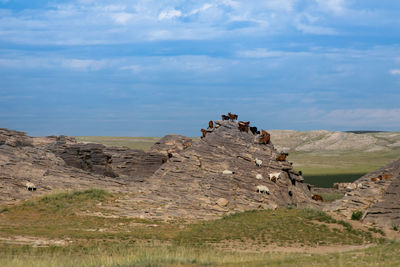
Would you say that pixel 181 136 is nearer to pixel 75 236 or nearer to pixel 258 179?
pixel 258 179

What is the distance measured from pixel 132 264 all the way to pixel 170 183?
2561 centimetres

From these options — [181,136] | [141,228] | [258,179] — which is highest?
[181,136]

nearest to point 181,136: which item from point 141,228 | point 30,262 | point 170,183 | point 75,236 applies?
point 170,183

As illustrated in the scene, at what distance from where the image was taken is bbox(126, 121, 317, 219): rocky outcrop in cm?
4072

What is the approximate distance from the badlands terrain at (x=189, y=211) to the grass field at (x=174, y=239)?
8cm

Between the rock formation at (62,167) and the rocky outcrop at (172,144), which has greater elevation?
the rocky outcrop at (172,144)

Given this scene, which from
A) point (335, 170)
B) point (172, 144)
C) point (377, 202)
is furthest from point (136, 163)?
point (335, 170)

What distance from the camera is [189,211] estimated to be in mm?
39719

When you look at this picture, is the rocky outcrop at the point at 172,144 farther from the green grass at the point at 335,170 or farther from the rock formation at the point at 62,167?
the green grass at the point at 335,170

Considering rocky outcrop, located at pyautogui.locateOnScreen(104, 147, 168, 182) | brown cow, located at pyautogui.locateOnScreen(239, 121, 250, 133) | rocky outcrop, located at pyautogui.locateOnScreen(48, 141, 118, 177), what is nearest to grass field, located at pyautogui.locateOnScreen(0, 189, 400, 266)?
rocky outcrop, located at pyautogui.locateOnScreen(48, 141, 118, 177)

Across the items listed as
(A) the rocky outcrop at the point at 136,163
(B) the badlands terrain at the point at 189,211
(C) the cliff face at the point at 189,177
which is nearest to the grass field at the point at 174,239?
(B) the badlands terrain at the point at 189,211

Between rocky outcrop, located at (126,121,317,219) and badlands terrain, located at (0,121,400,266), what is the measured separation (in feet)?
0.32

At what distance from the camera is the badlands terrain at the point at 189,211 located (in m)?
23.3

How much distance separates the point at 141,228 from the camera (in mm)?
34406
